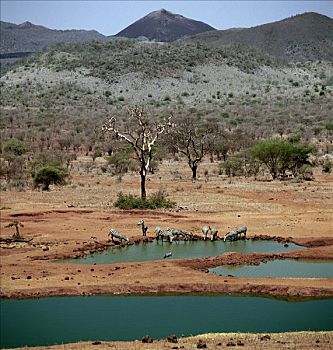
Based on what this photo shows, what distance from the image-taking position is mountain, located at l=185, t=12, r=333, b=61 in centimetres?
14188

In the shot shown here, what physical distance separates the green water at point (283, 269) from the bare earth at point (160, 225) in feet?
1.79

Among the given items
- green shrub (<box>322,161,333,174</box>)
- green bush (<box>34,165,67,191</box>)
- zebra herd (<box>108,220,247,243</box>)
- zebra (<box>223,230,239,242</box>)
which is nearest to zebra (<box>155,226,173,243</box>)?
zebra herd (<box>108,220,247,243</box>)

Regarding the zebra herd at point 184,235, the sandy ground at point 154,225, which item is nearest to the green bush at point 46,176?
the sandy ground at point 154,225

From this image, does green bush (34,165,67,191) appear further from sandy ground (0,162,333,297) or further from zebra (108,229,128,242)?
zebra (108,229,128,242)

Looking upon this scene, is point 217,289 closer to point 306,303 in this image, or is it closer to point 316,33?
point 306,303

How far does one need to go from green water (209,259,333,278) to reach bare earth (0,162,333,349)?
54 centimetres

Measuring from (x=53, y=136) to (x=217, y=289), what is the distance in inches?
2195

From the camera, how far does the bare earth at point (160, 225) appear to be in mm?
17172

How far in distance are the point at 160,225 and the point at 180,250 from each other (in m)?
4.44

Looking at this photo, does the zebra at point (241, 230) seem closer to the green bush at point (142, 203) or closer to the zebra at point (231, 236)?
the zebra at point (231, 236)

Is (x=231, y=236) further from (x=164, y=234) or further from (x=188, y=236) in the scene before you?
(x=164, y=234)

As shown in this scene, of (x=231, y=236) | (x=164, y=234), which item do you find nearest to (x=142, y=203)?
(x=164, y=234)

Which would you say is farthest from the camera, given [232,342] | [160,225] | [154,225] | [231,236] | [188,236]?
[154,225]

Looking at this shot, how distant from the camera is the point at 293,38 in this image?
→ 156250mm
